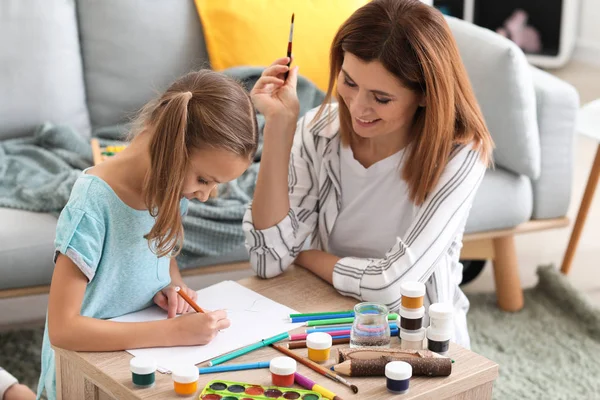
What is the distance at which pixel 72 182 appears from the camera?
207cm

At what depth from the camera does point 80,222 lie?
1.27m

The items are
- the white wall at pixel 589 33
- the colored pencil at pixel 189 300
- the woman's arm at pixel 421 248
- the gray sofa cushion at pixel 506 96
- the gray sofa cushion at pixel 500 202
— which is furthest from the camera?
the white wall at pixel 589 33

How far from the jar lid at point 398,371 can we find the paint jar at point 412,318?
4.1 inches

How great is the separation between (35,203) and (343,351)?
1.07 meters

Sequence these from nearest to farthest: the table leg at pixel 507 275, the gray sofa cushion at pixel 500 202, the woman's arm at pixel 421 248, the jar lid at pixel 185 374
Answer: the jar lid at pixel 185 374 < the woman's arm at pixel 421 248 < the gray sofa cushion at pixel 500 202 < the table leg at pixel 507 275

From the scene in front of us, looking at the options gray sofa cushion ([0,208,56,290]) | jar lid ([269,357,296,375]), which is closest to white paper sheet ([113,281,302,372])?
jar lid ([269,357,296,375])

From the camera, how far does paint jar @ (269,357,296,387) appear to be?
3.82 ft

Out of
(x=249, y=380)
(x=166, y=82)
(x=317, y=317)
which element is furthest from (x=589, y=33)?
(x=249, y=380)

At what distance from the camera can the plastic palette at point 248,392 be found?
113 centimetres

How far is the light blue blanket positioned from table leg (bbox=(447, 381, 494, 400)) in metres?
0.85

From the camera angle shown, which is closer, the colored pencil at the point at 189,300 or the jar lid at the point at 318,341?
the jar lid at the point at 318,341

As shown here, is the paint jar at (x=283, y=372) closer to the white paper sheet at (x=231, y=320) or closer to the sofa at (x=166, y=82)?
the white paper sheet at (x=231, y=320)

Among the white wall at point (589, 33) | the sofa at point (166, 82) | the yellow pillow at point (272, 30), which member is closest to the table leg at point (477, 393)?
the sofa at point (166, 82)

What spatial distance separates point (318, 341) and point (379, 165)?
0.47m
